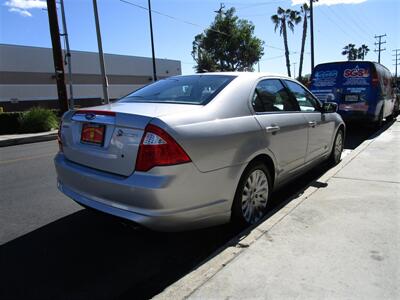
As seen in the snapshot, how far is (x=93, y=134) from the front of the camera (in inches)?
133

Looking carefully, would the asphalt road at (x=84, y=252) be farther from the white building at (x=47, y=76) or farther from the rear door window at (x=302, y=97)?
the white building at (x=47, y=76)

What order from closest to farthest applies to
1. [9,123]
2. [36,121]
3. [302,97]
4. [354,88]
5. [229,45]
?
[302,97] < [354,88] < [9,123] < [36,121] < [229,45]

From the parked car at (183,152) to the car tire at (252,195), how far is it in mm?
10

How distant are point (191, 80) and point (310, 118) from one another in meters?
1.76

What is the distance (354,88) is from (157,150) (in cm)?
923

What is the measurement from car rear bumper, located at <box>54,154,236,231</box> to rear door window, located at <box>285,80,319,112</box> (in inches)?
81.4

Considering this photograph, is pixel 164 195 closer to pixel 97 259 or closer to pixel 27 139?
pixel 97 259

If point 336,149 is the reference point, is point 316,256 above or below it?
below

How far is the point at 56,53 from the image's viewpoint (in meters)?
16.8

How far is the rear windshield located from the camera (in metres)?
3.71

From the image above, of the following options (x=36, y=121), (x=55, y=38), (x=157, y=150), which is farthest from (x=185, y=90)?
(x=55, y=38)

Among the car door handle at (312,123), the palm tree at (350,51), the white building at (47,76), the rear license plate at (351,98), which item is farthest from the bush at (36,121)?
the palm tree at (350,51)

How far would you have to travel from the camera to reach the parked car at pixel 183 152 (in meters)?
2.97

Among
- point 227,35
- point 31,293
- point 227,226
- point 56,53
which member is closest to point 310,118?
point 227,226
